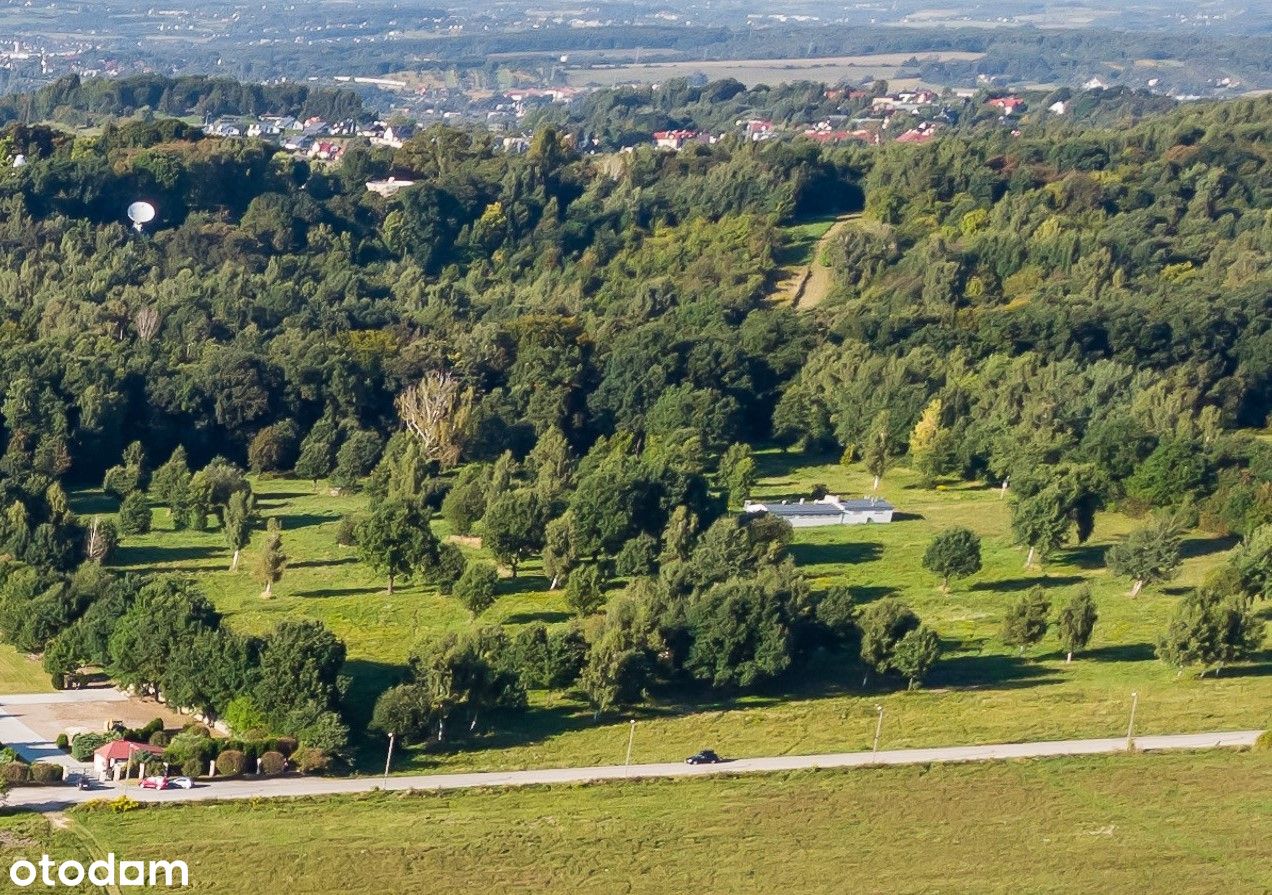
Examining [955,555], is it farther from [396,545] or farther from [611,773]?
[611,773]

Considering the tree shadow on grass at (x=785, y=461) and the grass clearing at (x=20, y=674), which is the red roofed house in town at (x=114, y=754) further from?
the tree shadow on grass at (x=785, y=461)

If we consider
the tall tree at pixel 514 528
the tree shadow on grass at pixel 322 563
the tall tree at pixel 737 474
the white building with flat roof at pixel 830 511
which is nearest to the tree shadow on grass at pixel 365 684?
the tall tree at pixel 514 528

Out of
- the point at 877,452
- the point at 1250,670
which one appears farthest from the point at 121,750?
the point at 877,452

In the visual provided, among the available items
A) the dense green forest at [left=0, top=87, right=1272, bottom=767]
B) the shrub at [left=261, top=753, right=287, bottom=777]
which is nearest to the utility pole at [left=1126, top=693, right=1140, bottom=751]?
the dense green forest at [left=0, top=87, right=1272, bottom=767]

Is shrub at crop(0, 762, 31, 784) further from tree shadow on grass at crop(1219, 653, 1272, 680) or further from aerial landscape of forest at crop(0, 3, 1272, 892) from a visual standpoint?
tree shadow on grass at crop(1219, 653, 1272, 680)

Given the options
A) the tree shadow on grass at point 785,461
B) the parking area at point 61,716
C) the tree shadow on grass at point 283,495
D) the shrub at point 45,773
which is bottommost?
the tree shadow on grass at point 785,461

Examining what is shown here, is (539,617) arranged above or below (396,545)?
below
